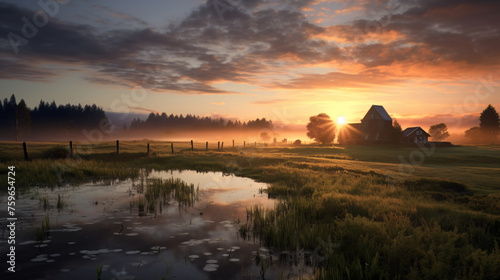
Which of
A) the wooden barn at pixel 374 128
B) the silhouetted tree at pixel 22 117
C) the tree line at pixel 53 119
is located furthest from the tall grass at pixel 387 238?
the tree line at pixel 53 119

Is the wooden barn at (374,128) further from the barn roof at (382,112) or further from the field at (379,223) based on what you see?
the field at (379,223)

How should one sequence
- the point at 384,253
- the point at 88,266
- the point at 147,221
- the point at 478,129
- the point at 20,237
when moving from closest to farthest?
the point at 88,266
the point at 384,253
the point at 20,237
the point at 147,221
the point at 478,129

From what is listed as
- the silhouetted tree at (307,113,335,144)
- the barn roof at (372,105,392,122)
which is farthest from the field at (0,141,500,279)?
the silhouetted tree at (307,113,335,144)

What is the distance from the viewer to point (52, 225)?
10.4m

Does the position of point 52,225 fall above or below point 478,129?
below

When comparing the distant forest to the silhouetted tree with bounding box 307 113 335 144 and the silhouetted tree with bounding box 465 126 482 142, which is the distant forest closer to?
the silhouetted tree with bounding box 307 113 335 144

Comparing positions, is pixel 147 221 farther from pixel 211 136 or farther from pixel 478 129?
pixel 211 136

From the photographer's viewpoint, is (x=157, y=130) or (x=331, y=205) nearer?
(x=331, y=205)

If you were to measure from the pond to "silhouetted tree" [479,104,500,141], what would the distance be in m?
124

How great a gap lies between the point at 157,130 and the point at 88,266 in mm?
190626

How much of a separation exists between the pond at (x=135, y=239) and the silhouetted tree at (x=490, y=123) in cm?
12388

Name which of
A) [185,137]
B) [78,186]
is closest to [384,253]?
[78,186]

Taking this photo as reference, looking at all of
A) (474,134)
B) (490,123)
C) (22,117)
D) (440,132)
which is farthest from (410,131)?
(22,117)

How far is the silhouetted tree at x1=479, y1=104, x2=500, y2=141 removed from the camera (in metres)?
102
